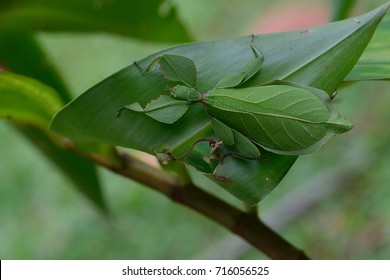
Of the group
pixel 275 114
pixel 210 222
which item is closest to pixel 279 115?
pixel 275 114

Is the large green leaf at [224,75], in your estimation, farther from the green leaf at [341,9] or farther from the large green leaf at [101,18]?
the large green leaf at [101,18]

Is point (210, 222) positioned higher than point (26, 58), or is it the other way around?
point (26, 58)

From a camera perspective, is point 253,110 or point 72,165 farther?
point 72,165

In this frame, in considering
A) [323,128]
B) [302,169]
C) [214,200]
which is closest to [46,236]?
[302,169]

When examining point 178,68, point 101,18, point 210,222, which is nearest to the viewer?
point 178,68

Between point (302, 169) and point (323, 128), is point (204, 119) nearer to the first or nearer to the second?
point (323, 128)

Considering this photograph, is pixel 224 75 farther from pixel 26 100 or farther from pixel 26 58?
pixel 26 58

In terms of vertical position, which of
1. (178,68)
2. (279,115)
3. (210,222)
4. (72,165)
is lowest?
(210,222)
